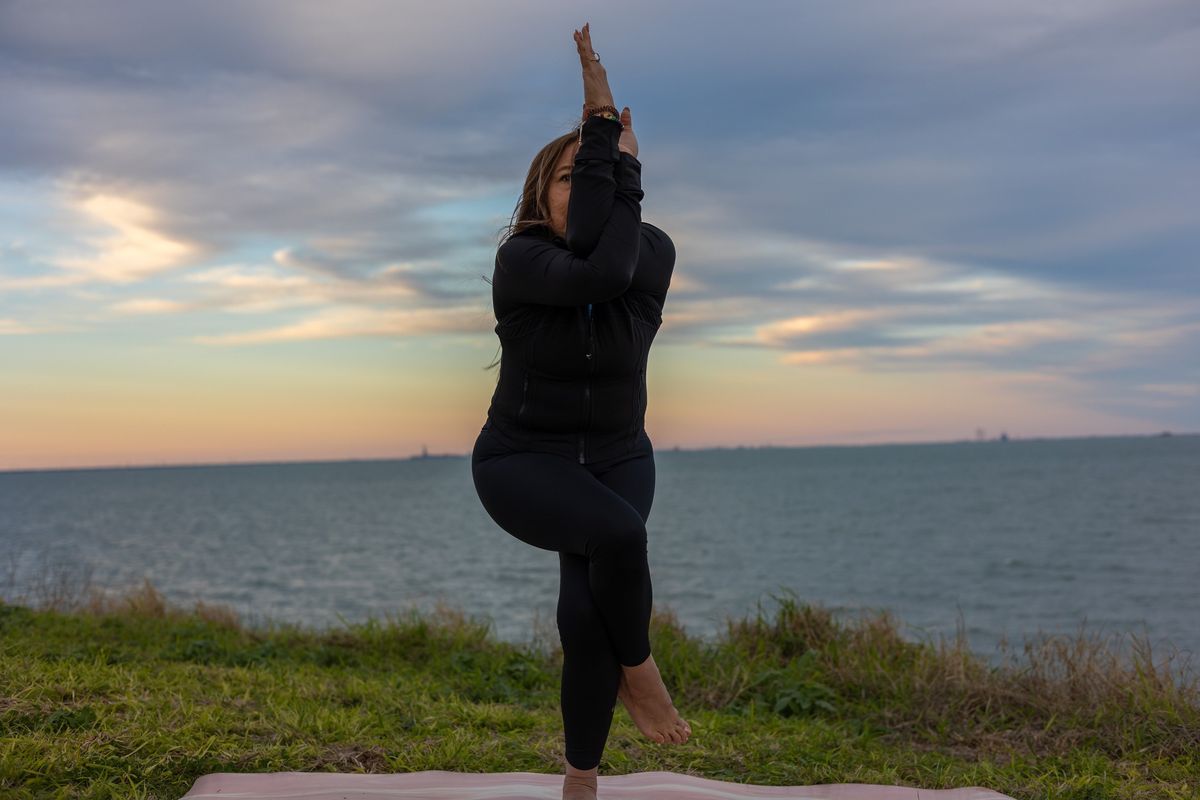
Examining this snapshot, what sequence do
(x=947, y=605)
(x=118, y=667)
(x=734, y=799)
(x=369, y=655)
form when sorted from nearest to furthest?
(x=734, y=799) → (x=118, y=667) → (x=369, y=655) → (x=947, y=605)

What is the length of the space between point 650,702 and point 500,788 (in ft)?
2.73

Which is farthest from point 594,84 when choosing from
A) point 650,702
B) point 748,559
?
point 748,559

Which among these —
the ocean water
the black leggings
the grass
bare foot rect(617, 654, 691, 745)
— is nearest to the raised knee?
the black leggings

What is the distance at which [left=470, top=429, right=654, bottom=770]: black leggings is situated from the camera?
3188 millimetres

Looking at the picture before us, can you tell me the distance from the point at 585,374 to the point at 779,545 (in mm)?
40377

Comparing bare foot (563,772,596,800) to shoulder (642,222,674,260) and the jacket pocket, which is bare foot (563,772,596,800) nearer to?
the jacket pocket

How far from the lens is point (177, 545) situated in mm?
48406

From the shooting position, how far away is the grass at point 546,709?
13.8 feet

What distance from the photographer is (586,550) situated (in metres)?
3.19

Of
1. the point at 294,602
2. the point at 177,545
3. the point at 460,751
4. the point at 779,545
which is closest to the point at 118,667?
the point at 460,751

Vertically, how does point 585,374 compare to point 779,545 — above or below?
above

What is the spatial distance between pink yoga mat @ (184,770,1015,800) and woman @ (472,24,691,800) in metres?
0.45

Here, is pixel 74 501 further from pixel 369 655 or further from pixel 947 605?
pixel 369 655

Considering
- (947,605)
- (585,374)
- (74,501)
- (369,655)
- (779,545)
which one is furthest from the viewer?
(74,501)
